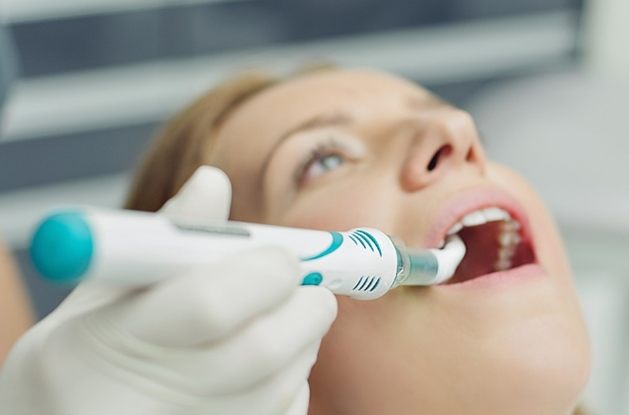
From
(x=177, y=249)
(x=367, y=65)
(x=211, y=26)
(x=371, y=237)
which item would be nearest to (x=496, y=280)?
(x=371, y=237)

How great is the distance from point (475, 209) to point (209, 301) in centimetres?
45

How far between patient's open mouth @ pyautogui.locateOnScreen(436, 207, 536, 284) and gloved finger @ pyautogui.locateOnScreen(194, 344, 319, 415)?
320 mm

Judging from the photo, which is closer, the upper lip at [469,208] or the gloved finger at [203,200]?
the gloved finger at [203,200]

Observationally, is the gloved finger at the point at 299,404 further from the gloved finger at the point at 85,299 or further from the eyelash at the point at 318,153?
the eyelash at the point at 318,153

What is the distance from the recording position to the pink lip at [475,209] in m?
1.04

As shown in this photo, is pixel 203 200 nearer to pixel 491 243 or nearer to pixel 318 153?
pixel 318 153

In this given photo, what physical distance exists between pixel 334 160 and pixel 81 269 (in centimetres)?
57

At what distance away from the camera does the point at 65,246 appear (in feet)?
2.02

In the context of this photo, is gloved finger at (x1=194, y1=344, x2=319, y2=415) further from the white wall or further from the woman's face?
the white wall

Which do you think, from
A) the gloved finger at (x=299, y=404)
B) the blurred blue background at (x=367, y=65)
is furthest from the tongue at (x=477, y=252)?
the blurred blue background at (x=367, y=65)

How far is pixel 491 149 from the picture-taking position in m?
2.11

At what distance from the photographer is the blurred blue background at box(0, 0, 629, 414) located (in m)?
1.94

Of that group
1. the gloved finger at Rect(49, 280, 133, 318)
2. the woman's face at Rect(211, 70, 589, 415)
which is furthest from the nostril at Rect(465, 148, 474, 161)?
the gloved finger at Rect(49, 280, 133, 318)

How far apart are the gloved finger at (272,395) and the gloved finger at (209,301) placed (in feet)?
0.20
